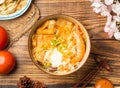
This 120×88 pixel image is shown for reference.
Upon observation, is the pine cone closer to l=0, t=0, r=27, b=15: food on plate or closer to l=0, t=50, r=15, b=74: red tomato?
l=0, t=50, r=15, b=74: red tomato

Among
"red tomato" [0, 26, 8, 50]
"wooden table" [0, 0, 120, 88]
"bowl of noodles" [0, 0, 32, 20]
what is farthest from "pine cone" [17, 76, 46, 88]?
"bowl of noodles" [0, 0, 32, 20]

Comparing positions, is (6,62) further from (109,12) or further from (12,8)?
(109,12)

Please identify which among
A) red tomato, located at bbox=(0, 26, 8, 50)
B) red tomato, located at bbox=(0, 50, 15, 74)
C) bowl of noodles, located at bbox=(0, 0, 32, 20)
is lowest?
red tomato, located at bbox=(0, 50, 15, 74)

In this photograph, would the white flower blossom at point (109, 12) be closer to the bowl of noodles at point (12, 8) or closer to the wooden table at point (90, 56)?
the wooden table at point (90, 56)

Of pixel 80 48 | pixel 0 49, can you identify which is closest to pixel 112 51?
pixel 80 48

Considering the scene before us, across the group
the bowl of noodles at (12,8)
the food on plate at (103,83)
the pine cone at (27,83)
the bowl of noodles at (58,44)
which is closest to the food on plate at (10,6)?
the bowl of noodles at (12,8)

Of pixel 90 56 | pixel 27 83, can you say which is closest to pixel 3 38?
pixel 27 83
